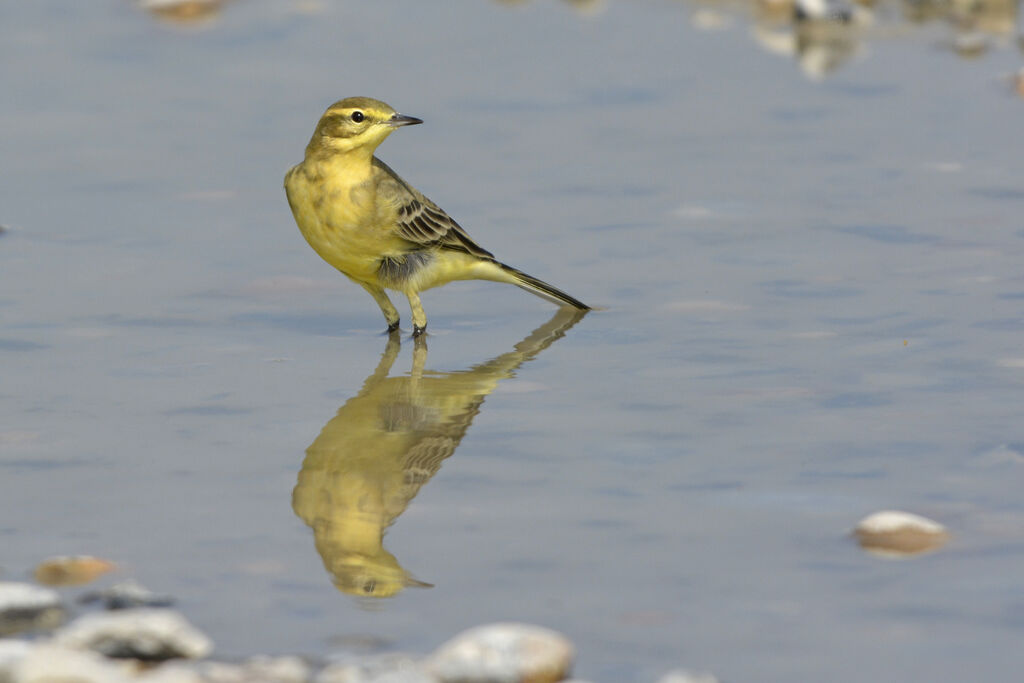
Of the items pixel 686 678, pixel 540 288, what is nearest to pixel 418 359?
pixel 540 288

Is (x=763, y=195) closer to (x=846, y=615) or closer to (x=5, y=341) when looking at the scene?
(x=5, y=341)

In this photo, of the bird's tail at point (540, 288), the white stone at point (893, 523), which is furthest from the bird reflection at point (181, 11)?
the white stone at point (893, 523)

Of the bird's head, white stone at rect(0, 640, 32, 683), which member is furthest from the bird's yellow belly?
white stone at rect(0, 640, 32, 683)

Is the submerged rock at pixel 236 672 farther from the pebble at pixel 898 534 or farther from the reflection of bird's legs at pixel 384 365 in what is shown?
the reflection of bird's legs at pixel 384 365

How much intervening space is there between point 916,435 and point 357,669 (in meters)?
3.07

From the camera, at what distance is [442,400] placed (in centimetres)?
805

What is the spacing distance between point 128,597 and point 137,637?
1.34 ft

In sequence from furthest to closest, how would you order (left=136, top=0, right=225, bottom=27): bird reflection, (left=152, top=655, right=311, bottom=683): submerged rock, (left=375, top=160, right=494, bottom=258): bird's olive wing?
1. (left=136, top=0, right=225, bottom=27): bird reflection
2. (left=375, top=160, right=494, bottom=258): bird's olive wing
3. (left=152, top=655, right=311, bottom=683): submerged rock

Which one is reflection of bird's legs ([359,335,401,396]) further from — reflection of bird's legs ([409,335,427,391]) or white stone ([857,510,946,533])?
white stone ([857,510,946,533])

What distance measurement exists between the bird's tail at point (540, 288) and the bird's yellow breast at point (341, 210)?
0.71m

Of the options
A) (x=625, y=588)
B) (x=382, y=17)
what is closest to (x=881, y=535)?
(x=625, y=588)

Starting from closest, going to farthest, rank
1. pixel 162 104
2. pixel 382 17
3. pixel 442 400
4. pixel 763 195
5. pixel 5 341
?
pixel 442 400 → pixel 5 341 → pixel 763 195 → pixel 162 104 → pixel 382 17

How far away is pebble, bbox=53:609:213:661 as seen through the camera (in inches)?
204

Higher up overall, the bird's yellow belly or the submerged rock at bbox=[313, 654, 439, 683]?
the bird's yellow belly
